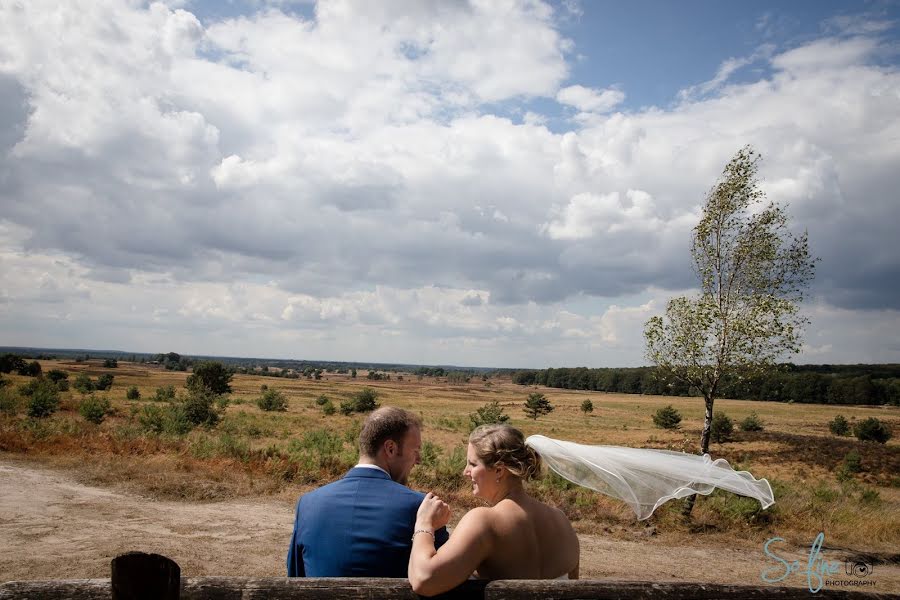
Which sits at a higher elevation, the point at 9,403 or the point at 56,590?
the point at 56,590

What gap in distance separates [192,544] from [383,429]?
26.0 feet

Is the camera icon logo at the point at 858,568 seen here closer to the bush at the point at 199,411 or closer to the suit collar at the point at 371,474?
the suit collar at the point at 371,474

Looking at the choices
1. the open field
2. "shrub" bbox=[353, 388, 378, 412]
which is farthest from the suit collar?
"shrub" bbox=[353, 388, 378, 412]

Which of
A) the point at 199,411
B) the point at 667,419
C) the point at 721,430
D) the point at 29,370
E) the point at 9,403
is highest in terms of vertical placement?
the point at 9,403

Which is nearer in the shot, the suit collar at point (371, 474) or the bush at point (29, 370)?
the suit collar at point (371, 474)

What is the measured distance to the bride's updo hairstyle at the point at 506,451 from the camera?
3038 mm

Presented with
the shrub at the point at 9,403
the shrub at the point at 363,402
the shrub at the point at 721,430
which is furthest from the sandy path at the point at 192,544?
the shrub at the point at 363,402

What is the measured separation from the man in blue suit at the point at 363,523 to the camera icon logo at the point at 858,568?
10.7m

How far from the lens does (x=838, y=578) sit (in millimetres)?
9641

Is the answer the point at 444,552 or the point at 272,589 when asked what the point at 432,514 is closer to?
the point at 444,552

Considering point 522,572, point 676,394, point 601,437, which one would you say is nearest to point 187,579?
point 522,572

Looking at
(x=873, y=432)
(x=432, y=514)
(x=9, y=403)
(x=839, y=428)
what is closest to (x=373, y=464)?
(x=432, y=514)

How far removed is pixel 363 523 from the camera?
2990 millimetres

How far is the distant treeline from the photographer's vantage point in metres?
19.1
